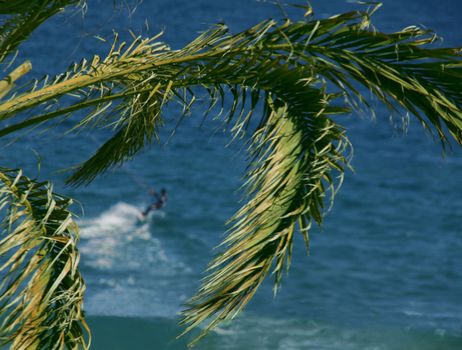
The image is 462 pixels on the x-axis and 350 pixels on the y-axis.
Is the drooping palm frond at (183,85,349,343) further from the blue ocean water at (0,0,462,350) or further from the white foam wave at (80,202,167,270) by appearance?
the white foam wave at (80,202,167,270)

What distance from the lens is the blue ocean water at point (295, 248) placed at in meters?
12.9

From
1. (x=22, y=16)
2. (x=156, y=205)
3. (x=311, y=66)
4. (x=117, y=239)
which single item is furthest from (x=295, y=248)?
(x=311, y=66)

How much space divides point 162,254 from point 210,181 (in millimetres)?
3465

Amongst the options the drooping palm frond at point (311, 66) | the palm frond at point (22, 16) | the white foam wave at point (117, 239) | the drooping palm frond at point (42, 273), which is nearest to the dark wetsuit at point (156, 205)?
the white foam wave at point (117, 239)

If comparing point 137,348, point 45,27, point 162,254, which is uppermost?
point 45,27

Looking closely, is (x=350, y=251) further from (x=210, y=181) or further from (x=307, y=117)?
(x=307, y=117)

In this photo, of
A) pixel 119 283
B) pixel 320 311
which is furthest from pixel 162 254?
pixel 320 311

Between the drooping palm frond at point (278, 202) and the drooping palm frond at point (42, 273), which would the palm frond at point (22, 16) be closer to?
the drooping palm frond at point (42, 273)

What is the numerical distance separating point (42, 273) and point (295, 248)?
1159cm

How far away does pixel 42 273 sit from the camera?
4207 mm

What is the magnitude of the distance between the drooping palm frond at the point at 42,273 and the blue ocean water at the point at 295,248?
509cm

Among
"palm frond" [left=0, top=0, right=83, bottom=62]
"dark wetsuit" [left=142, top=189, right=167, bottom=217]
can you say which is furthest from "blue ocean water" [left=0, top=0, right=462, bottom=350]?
"palm frond" [left=0, top=0, right=83, bottom=62]

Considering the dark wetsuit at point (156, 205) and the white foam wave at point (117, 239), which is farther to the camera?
the dark wetsuit at point (156, 205)

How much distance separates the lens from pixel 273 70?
434cm
